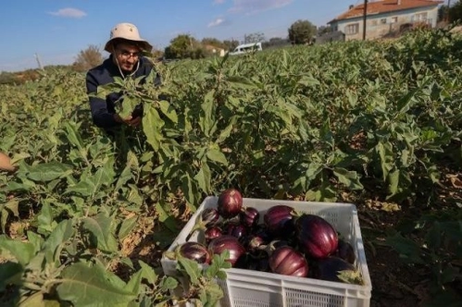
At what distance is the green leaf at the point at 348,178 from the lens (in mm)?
1842

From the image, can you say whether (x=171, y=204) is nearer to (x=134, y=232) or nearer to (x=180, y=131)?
(x=134, y=232)

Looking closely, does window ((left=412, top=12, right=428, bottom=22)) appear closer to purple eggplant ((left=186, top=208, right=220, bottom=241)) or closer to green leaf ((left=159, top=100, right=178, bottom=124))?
green leaf ((left=159, top=100, right=178, bottom=124))

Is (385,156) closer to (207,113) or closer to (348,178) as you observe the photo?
(348,178)

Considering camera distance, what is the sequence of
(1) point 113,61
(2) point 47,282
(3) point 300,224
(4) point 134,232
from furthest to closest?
(1) point 113,61, (4) point 134,232, (3) point 300,224, (2) point 47,282

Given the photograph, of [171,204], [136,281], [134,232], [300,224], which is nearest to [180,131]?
[171,204]

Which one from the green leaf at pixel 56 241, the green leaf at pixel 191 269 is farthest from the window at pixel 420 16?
the green leaf at pixel 56 241

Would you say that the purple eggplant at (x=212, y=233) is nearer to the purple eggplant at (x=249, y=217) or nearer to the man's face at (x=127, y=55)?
the purple eggplant at (x=249, y=217)

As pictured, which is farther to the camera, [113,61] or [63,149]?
[113,61]

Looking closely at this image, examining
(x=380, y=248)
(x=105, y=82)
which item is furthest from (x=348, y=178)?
(x=105, y=82)

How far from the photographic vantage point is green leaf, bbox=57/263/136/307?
773mm

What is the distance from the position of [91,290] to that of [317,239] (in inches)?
36.9

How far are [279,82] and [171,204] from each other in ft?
4.15

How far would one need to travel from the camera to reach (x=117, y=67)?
2844 mm

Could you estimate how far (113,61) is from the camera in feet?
9.34
